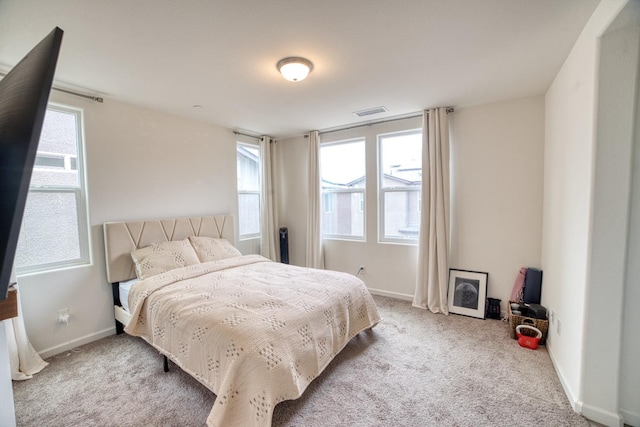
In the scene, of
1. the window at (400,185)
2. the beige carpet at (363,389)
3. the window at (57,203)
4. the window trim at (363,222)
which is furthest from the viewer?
the window trim at (363,222)

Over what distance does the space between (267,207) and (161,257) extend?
193 centimetres

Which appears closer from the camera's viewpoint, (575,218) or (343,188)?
(575,218)

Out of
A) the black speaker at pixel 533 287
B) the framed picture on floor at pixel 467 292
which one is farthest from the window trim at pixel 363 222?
the black speaker at pixel 533 287

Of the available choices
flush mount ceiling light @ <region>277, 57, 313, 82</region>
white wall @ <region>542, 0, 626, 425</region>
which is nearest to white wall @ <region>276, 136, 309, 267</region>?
flush mount ceiling light @ <region>277, 57, 313, 82</region>

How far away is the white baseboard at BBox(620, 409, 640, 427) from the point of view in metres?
1.58

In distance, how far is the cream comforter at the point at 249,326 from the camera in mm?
1516

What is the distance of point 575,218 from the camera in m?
1.86

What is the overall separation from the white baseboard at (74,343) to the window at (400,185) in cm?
346

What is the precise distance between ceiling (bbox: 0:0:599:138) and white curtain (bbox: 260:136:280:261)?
1485 mm

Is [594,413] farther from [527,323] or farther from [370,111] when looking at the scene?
[370,111]

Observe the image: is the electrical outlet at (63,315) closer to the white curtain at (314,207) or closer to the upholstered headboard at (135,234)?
the upholstered headboard at (135,234)

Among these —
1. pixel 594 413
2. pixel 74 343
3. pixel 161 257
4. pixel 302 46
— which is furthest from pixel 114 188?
pixel 594 413

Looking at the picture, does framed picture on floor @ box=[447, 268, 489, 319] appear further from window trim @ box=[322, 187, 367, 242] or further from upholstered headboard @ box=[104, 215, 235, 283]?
upholstered headboard @ box=[104, 215, 235, 283]

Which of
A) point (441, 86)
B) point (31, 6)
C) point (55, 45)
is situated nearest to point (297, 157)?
point (441, 86)
